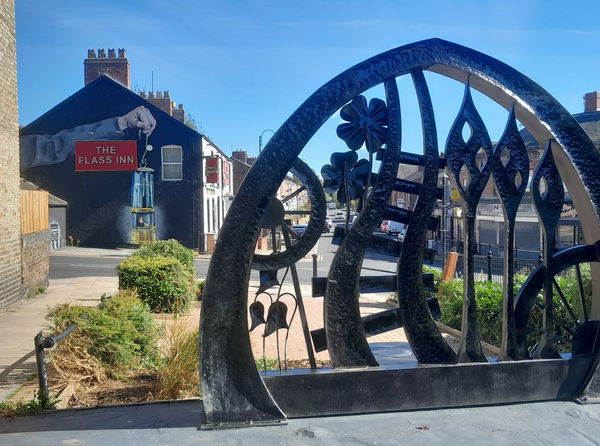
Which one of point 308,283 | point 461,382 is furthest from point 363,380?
point 308,283

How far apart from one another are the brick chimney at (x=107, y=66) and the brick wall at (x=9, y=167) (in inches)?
751

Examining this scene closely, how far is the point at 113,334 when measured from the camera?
22.3ft

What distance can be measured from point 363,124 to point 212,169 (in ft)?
89.7

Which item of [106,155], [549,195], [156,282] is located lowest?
[156,282]

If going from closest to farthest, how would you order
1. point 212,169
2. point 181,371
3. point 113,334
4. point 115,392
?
point 181,371 < point 115,392 < point 113,334 < point 212,169

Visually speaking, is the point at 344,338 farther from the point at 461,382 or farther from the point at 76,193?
the point at 76,193

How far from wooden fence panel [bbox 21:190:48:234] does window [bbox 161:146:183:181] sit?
50.1 ft

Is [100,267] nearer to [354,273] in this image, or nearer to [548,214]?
[354,273]

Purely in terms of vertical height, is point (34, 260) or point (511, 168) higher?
point (511, 168)

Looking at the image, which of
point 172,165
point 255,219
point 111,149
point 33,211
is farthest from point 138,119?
point 255,219

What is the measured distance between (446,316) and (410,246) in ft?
20.5

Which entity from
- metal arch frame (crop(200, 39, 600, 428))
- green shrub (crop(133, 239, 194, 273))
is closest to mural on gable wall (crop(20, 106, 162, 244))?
green shrub (crop(133, 239, 194, 273))

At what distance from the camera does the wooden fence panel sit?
14258 millimetres

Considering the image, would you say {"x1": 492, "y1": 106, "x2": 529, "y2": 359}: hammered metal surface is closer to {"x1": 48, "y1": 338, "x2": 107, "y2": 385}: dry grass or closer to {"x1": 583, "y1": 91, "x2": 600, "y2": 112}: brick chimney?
{"x1": 48, "y1": 338, "x2": 107, "y2": 385}: dry grass
